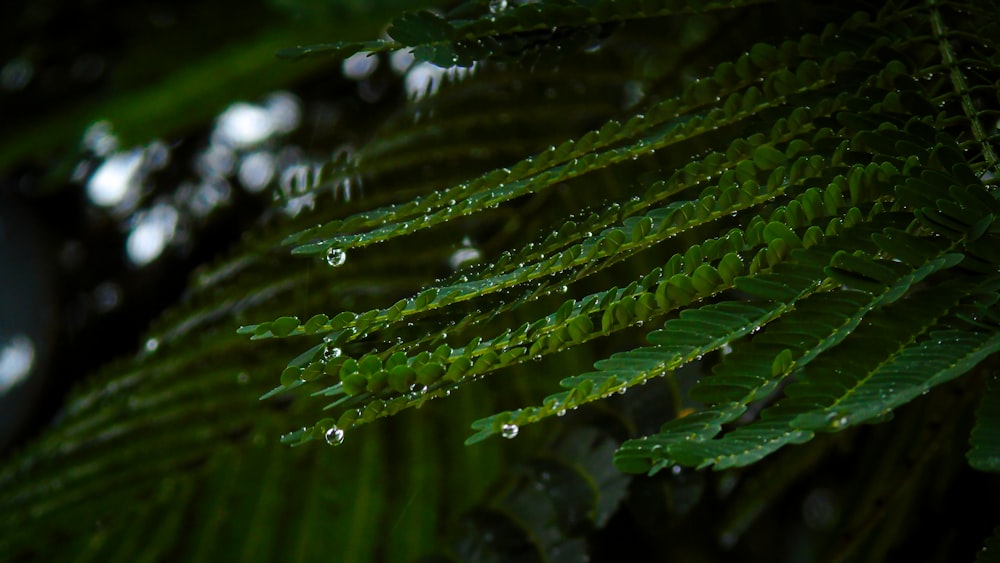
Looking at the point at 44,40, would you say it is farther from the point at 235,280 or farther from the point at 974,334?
the point at 974,334

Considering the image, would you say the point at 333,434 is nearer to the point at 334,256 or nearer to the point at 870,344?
the point at 334,256

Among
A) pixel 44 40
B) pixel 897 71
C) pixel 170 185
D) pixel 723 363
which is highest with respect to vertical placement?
pixel 897 71

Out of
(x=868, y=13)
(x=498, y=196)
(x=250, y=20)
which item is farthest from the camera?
(x=250, y=20)

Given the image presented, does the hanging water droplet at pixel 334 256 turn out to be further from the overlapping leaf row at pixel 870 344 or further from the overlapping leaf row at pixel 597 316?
the overlapping leaf row at pixel 870 344

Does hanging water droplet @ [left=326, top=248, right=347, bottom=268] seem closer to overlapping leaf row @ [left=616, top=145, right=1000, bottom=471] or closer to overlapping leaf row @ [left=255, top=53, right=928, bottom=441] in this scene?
overlapping leaf row @ [left=255, top=53, right=928, bottom=441]

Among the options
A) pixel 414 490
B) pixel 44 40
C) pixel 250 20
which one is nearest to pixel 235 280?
pixel 414 490

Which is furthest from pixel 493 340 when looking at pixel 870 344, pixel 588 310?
pixel 870 344

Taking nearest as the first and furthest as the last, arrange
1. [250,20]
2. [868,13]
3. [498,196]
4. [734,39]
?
[498,196]
[868,13]
[734,39]
[250,20]

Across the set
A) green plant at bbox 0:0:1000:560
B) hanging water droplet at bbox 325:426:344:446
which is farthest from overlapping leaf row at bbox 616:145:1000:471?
hanging water droplet at bbox 325:426:344:446

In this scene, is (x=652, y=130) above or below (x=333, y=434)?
above
